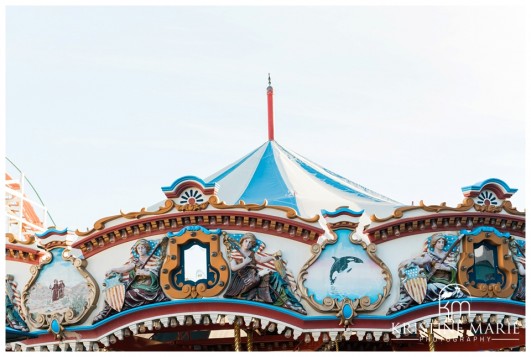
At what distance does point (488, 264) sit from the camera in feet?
46.0

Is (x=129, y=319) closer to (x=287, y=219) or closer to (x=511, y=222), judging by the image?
(x=287, y=219)

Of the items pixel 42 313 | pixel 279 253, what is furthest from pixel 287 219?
pixel 42 313

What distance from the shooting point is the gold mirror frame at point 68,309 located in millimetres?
13977

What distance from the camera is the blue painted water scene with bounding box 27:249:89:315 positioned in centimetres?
1411

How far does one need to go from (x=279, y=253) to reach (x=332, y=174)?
536cm

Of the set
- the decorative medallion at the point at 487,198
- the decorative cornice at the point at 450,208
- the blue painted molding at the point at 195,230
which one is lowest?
the blue painted molding at the point at 195,230

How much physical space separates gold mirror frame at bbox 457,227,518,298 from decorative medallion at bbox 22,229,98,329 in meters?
5.43

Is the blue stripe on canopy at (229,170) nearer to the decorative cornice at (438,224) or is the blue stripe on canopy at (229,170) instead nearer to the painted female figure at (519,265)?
the decorative cornice at (438,224)

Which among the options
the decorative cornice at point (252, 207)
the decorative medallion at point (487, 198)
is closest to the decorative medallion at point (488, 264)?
the decorative medallion at point (487, 198)

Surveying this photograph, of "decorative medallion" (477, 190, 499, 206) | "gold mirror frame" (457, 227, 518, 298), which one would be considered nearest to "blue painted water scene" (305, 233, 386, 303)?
"gold mirror frame" (457, 227, 518, 298)

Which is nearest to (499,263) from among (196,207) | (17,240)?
(196,207)

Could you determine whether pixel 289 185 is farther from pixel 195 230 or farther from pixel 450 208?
pixel 450 208

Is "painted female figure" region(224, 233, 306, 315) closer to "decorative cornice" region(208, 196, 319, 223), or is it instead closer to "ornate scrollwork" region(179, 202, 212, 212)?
"decorative cornice" region(208, 196, 319, 223)

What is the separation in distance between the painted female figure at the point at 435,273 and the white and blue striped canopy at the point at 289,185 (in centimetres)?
258
